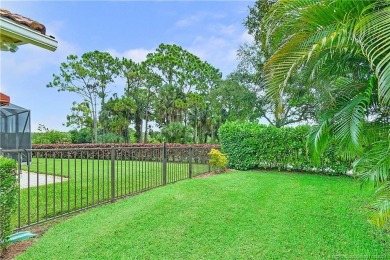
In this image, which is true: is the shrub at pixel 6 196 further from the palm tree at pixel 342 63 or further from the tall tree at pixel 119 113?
the tall tree at pixel 119 113

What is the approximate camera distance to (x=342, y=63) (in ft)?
11.3

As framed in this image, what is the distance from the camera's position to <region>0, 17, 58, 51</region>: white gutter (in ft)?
10.8

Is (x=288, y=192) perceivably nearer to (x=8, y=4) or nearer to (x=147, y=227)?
(x=147, y=227)

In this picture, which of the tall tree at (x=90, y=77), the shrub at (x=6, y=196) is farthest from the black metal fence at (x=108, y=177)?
the tall tree at (x=90, y=77)

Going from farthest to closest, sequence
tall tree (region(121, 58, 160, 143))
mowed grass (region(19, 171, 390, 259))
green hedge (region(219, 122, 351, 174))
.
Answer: tall tree (region(121, 58, 160, 143)), green hedge (region(219, 122, 351, 174)), mowed grass (region(19, 171, 390, 259))

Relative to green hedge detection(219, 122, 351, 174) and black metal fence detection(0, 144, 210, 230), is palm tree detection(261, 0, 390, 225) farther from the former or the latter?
green hedge detection(219, 122, 351, 174)

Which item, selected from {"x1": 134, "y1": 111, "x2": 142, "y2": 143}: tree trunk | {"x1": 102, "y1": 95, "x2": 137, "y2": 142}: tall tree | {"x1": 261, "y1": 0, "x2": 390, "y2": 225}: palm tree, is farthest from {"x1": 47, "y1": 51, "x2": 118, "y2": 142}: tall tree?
{"x1": 261, "y1": 0, "x2": 390, "y2": 225}: palm tree

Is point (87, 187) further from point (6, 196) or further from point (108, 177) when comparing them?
point (6, 196)

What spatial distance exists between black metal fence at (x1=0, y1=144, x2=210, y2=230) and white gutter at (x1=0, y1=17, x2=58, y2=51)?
1.67 metres

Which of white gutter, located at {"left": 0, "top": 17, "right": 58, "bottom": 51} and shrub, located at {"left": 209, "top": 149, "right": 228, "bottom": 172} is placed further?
shrub, located at {"left": 209, "top": 149, "right": 228, "bottom": 172}

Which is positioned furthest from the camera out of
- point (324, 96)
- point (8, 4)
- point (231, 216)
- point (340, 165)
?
point (340, 165)

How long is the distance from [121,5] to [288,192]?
20.1ft

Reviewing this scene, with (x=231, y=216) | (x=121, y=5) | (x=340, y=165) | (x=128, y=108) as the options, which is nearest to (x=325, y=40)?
(x=231, y=216)

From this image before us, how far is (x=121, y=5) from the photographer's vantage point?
7.04 meters
